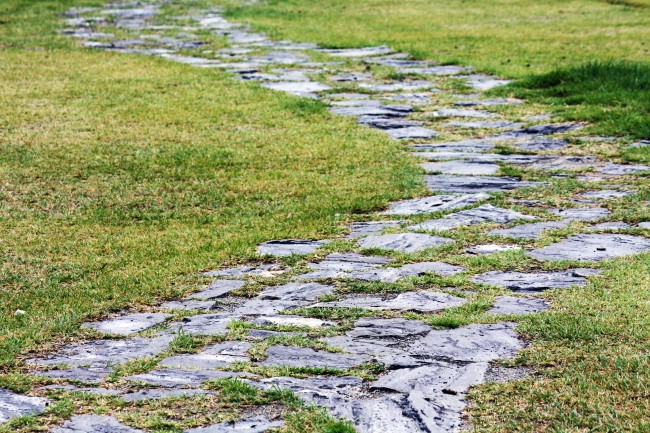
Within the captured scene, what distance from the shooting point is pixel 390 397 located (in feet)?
13.1

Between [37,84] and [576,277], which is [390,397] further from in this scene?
[37,84]

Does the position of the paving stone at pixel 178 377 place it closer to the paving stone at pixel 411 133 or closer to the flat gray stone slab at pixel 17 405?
the flat gray stone slab at pixel 17 405

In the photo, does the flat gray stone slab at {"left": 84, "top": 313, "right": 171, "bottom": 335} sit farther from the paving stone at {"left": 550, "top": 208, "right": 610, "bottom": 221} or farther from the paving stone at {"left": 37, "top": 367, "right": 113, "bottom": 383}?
the paving stone at {"left": 550, "top": 208, "right": 610, "bottom": 221}

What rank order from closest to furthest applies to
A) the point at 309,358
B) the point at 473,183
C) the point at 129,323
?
1. the point at 309,358
2. the point at 129,323
3. the point at 473,183

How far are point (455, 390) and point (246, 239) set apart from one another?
2798 millimetres

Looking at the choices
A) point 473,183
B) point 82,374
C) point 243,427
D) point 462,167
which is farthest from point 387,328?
point 462,167

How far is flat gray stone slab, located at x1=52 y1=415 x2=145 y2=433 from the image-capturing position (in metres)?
3.76

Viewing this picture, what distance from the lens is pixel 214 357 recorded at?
452cm

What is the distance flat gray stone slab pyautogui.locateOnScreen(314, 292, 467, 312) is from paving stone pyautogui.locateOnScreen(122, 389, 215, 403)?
4.05 ft

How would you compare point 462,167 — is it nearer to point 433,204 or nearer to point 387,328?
point 433,204

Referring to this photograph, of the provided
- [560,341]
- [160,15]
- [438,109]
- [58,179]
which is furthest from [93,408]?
[160,15]

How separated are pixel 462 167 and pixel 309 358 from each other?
14.0 ft

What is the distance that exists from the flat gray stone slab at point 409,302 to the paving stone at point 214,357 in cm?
71

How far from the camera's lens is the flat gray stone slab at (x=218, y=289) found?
5496 millimetres
